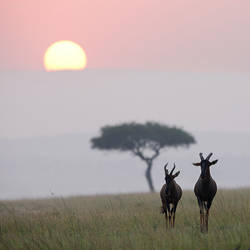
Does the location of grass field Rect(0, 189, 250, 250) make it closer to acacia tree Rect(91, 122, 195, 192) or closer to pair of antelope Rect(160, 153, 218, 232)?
pair of antelope Rect(160, 153, 218, 232)

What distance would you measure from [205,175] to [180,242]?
2576mm

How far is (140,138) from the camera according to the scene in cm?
5841

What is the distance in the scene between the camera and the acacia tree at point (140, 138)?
5856 centimetres

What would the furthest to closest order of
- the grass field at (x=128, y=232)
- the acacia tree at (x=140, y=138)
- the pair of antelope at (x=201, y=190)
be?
the acacia tree at (x=140, y=138), the pair of antelope at (x=201, y=190), the grass field at (x=128, y=232)

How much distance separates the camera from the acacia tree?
58.6 meters

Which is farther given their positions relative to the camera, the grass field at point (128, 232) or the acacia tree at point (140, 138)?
the acacia tree at point (140, 138)

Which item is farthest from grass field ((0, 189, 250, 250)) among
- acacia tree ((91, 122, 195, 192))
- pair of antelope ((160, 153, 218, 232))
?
acacia tree ((91, 122, 195, 192))

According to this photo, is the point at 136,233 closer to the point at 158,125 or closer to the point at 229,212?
the point at 229,212

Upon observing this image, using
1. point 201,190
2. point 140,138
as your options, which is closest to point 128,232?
point 201,190

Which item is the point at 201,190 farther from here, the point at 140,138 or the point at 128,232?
the point at 140,138

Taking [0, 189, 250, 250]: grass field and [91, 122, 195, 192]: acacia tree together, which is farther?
[91, 122, 195, 192]: acacia tree

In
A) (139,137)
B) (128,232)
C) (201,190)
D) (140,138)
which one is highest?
(139,137)

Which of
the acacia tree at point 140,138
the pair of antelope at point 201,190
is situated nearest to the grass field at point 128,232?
the pair of antelope at point 201,190

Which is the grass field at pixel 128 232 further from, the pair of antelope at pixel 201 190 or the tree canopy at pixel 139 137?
the tree canopy at pixel 139 137
